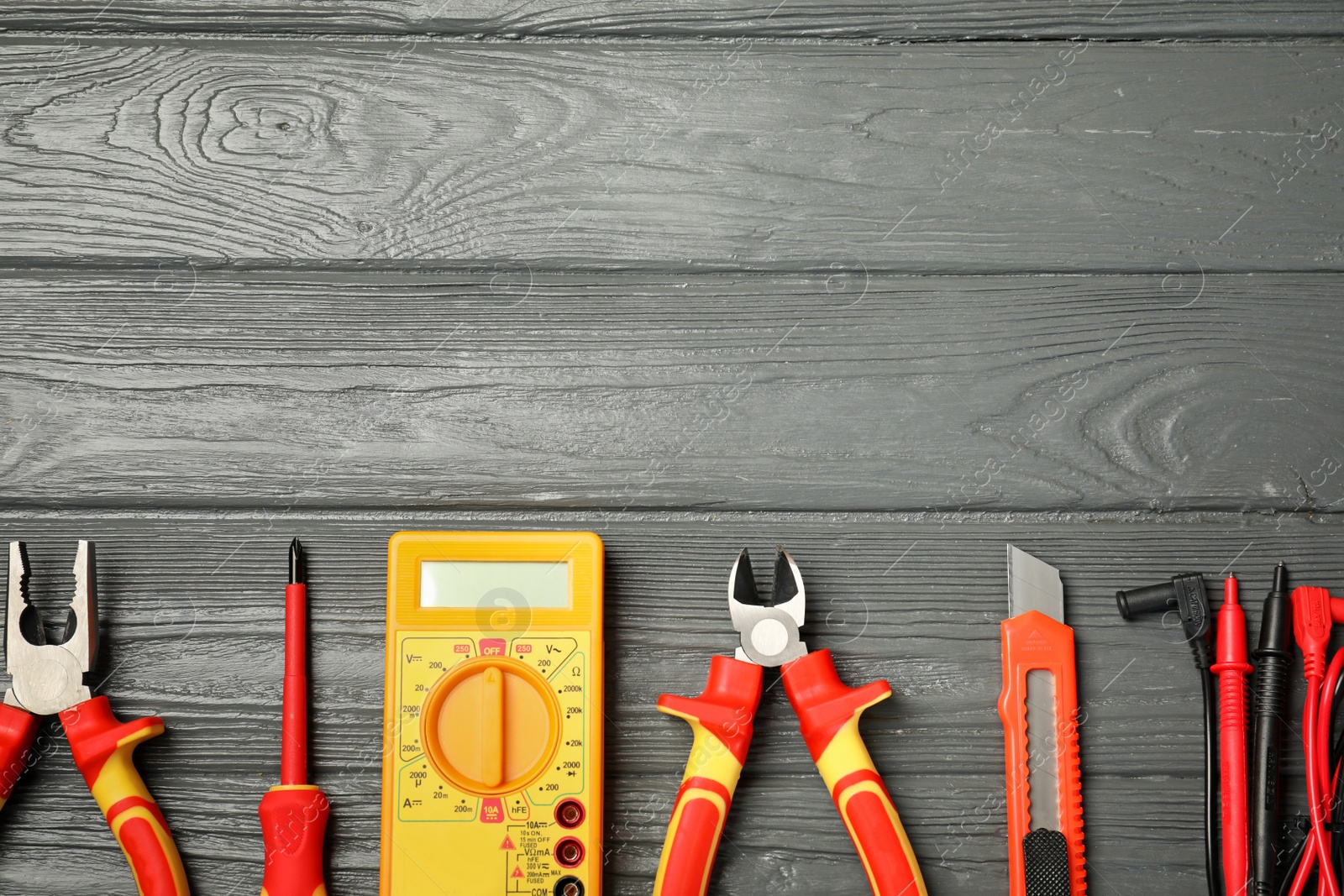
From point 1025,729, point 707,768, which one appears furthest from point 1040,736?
point 707,768

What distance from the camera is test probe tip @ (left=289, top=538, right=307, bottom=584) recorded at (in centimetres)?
69

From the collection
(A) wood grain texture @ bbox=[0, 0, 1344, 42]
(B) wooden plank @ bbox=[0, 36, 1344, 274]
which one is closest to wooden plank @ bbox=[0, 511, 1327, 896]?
(B) wooden plank @ bbox=[0, 36, 1344, 274]

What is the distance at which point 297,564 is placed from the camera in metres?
0.69

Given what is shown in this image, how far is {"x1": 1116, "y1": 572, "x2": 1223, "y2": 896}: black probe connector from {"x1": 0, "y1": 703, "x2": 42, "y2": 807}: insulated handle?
0.81 m

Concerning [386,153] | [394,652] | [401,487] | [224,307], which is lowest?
[394,652]

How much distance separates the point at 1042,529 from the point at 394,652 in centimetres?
51

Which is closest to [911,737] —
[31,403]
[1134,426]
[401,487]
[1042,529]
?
[1042,529]

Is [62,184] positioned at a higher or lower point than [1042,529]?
higher

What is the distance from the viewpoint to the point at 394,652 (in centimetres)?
67

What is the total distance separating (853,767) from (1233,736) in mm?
281

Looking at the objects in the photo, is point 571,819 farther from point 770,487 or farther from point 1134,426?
point 1134,426

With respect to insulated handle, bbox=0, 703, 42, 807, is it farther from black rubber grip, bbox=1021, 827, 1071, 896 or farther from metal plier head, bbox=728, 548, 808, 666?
black rubber grip, bbox=1021, 827, 1071, 896

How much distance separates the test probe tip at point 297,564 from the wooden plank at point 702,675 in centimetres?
1

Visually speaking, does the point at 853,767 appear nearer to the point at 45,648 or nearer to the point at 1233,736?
the point at 1233,736
